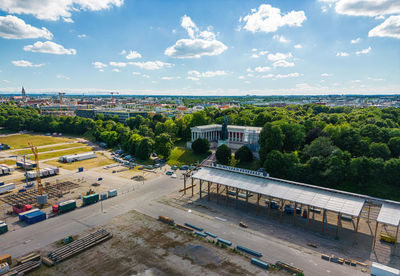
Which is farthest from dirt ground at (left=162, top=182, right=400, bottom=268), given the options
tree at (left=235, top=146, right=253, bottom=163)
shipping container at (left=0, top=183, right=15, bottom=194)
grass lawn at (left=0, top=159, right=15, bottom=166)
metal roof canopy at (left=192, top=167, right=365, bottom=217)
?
grass lawn at (left=0, top=159, right=15, bottom=166)

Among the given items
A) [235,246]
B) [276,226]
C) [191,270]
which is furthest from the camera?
[276,226]

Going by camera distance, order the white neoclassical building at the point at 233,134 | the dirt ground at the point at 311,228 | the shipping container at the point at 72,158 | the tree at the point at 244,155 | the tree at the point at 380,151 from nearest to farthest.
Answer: the dirt ground at the point at 311,228 < the tree at the point at 380,151 < the tree at the point at 244,155 < the shipping container at the point at 72,158 < the white neoclassical building at the point at 233,134

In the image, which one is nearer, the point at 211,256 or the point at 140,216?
the point at 211,256

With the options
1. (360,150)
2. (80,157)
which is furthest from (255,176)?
(80,157)

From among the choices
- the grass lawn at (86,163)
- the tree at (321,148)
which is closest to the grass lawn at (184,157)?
the grass lawn at (86,163)

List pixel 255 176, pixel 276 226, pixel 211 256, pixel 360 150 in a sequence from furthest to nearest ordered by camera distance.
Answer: pixel 360 150 < pixel 255 176 < pixel 276 226 < pixel 211 256

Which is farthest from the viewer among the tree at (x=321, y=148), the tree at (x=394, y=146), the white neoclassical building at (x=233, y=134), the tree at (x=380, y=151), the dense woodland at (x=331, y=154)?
the white neoclassical building at (x=233, y=134)

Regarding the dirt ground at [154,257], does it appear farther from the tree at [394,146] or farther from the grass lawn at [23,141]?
the grass lawn at [23,141]

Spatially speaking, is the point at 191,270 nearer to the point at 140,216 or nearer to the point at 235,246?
the point at 235,246
